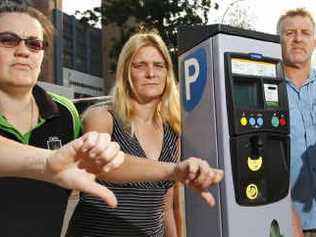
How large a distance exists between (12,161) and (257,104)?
50.3 inches

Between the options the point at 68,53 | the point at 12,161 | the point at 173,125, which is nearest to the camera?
the point at 12,161

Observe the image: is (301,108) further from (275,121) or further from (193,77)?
(193,77)

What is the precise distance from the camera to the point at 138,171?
220 centimetres

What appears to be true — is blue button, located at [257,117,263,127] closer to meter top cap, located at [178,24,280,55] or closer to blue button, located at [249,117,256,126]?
blue button, located at [249,117,256,126]

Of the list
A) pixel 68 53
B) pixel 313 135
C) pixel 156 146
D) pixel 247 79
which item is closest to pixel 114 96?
pixel 156 146

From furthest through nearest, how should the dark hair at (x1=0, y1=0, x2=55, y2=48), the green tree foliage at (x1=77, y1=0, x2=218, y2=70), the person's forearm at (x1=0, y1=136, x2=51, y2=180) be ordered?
the green tree foliage at (x1=77, y1=0, x2=218, y2=70) → the dark hair at (x1=0, y1=0, x2=55, y2=48) → the person's forearm at (x1=0, y1=136, x2=51, y2=180)

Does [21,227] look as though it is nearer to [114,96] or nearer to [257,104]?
[114,96]

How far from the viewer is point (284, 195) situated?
258 cm

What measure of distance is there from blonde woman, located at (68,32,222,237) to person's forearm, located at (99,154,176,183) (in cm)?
6

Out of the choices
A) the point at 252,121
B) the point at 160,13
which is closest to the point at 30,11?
the point at 252,121

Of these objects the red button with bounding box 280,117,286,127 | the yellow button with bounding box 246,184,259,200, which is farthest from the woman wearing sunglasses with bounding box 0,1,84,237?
the red button with bounding box 280,117,286,127

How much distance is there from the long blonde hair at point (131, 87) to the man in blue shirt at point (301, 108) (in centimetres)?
60

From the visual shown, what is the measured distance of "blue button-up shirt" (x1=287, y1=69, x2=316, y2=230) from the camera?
2.83 m

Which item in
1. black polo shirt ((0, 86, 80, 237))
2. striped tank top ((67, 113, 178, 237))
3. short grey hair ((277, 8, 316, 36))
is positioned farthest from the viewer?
short grey hair ((277, 8, 316, 36))
